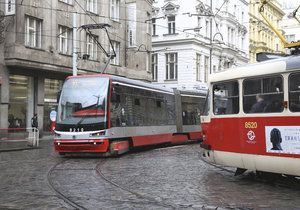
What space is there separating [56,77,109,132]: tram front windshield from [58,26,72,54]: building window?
16483 millimetres

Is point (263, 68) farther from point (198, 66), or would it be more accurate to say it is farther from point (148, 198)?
point (198, 66)

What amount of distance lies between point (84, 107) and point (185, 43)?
39885 millimetres

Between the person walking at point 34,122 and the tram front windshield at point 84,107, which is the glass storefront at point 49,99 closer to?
the person walking at point 34,122

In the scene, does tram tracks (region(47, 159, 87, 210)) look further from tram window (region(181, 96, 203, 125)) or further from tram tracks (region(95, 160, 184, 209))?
tram window (region(181, 96, 203, 125))

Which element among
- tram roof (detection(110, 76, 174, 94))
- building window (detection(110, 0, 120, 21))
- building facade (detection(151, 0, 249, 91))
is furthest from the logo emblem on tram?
building facade (detection(151, 0, 249, 91))

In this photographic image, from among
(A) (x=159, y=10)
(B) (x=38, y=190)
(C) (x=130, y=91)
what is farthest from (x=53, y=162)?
(A) (x=159, y=10)

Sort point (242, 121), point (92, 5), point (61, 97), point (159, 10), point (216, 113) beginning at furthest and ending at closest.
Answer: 1. point (159, 10)
2. point (92, 5)
3. point (61, 97)
4. point (216, 113)
5. point (242, 121)

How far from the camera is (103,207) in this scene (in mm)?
9141

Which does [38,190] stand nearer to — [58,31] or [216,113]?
[216,113]

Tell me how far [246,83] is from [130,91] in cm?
925

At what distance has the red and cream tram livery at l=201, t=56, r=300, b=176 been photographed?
10891 millimetres

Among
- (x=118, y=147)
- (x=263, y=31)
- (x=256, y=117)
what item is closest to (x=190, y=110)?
(x=118, y=147)

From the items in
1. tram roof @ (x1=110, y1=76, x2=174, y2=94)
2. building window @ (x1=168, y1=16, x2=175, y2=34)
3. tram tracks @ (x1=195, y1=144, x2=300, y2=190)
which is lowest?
tram tracks @ (x1=195, y1=144, x2=300, y2=190)

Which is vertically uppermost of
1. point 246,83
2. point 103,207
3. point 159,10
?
point 159,10
